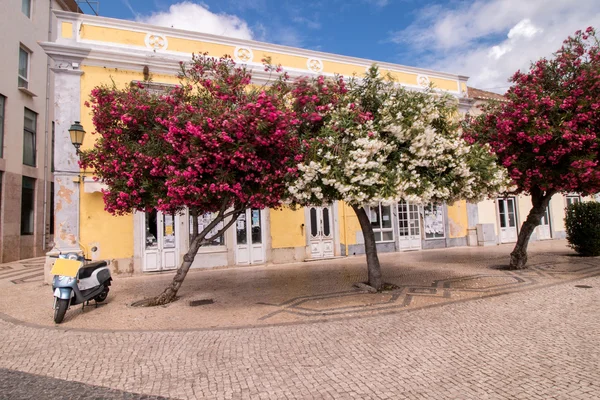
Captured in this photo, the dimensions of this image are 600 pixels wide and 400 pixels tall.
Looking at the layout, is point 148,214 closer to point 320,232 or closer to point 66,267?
point 66,267

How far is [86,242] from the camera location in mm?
10227

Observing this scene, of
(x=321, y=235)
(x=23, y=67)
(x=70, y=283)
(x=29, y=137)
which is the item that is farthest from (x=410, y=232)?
(x=23, y=67)

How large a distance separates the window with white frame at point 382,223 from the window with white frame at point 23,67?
52.5ft

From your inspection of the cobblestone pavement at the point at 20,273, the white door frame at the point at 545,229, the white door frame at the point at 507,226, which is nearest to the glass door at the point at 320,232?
the cobblestone pavement at the point at 20,273

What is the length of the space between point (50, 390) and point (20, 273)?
34.1ft

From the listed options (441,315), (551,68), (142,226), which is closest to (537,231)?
(551,68)

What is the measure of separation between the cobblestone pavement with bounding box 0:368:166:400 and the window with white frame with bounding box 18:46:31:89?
1640 centimetres

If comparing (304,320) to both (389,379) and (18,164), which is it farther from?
(18,164)

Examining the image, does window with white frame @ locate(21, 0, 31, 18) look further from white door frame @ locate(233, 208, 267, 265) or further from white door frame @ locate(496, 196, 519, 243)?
white door frame @ locate(496, 196, 519, 243)

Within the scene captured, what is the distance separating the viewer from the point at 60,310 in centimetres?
583

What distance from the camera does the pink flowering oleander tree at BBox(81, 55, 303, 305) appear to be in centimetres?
532

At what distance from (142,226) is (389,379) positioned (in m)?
9.31

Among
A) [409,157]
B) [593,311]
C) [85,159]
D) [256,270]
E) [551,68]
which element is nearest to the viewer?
[593,311]

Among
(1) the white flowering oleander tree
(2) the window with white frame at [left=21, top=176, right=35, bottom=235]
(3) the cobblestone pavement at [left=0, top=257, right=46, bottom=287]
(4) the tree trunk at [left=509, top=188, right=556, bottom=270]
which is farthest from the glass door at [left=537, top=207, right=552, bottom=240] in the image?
(2) the window with white frame at [left=21, top=176, right=35, bottom=235]
